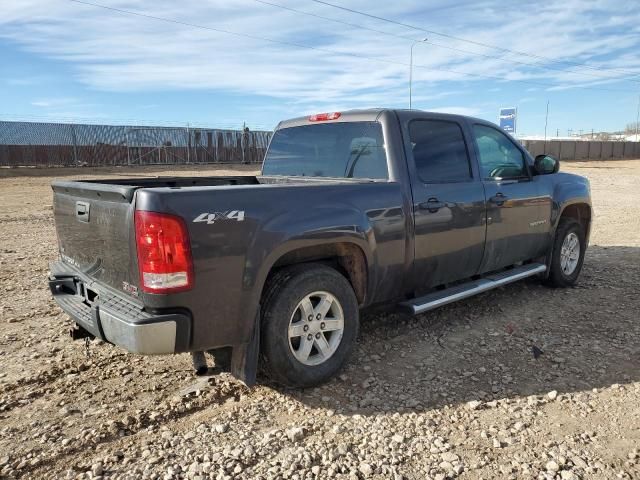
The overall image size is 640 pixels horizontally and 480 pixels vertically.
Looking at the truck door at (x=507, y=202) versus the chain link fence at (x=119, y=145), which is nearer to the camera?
the truck door at (x=507, y=202)

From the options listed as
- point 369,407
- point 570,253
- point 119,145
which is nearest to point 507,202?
point 570,253

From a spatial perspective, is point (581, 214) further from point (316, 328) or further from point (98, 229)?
point (98, 229)

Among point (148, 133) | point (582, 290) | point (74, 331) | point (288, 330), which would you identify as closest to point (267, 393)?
point (288, 330)

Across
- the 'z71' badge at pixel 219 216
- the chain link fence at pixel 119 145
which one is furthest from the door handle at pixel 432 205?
the chain link fence at pixel 119 145

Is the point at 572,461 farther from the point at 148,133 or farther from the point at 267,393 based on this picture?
the point at 148,133

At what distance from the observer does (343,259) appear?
12.5 ft

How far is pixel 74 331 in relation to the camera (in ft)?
11.7

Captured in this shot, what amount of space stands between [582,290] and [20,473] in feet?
18.2

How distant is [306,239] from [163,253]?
934 millimetres

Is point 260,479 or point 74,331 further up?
point 74,331

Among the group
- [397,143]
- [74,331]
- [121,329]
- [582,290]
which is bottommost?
[582,290]

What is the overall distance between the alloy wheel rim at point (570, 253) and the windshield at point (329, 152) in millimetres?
2921

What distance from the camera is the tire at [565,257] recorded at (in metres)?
5.70

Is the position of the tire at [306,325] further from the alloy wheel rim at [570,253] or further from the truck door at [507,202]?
the alloy wheel rim at [570,253]
